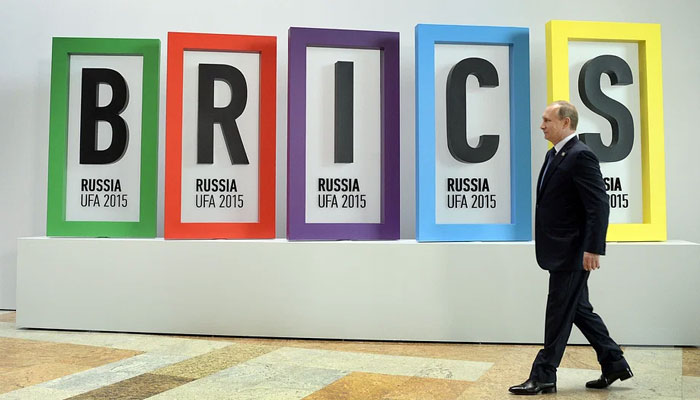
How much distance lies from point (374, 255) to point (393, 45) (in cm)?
131

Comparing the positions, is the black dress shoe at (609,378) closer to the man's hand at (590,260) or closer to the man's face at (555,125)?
the man's hand at (590,260)

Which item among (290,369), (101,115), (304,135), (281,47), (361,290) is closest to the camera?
(290,369)

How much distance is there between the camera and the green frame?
4.14m

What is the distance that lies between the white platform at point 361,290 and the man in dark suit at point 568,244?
997 mm

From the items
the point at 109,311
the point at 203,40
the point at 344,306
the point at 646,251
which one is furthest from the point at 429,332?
the point at 203,40

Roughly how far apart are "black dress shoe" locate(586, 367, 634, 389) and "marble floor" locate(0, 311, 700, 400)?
0.14 ft

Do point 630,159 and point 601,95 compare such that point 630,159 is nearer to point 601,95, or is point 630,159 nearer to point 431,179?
point 601,95

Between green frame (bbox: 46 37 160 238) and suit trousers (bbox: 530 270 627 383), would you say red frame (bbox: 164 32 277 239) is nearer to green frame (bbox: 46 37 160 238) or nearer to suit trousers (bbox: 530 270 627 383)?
green frame (bbox: 46 37 160 238)

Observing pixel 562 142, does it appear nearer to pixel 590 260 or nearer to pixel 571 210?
pixel 571 210

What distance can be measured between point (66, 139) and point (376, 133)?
6.52 feet

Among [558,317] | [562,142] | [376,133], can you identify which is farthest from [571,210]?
[376,133]

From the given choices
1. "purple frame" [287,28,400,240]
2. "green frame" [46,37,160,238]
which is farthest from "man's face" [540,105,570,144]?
"green frame" [46,37,160,238]

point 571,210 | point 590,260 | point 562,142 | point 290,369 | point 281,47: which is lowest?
point 290,369

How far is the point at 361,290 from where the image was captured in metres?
3.85
